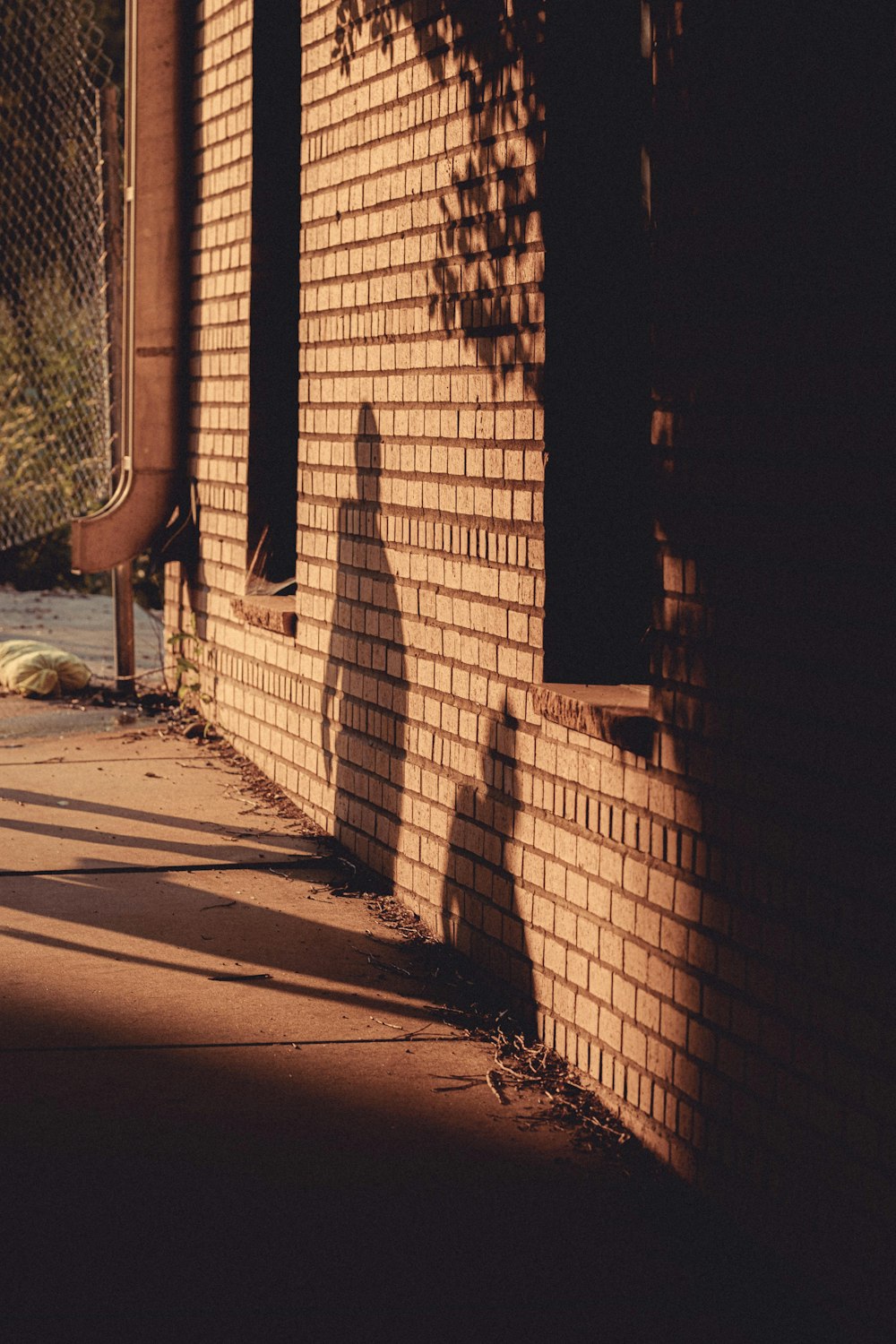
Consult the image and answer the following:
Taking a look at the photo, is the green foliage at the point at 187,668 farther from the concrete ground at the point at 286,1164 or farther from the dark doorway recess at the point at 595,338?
the dark doorway recess at the point at 595,338

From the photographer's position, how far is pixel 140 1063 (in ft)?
13.5

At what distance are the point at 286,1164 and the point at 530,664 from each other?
→ 147 centimetres

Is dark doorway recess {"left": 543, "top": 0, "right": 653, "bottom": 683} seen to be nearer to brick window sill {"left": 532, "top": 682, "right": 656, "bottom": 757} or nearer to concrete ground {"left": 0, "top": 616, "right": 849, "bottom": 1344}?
brick window sill {"left": 532, "top": 682, "right": 656, "bottom": 757}

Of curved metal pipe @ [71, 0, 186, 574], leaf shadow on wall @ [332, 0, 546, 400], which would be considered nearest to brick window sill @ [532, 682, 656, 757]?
leaf shadow on wall @ [332, 0, 546, 400]

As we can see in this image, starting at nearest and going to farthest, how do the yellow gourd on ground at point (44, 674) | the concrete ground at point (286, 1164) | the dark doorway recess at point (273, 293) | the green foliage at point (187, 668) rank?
the concrete ground at point (286, 1164), the dark doorway recess at point (273, 293), the green foliage at point (187, 668), the yellow gourd on ground at point (44, 674)

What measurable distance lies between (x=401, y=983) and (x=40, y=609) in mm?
9632

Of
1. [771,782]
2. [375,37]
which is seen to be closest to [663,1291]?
[771,782]

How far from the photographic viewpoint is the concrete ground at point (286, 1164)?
9.80 feet

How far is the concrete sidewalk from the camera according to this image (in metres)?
2.99

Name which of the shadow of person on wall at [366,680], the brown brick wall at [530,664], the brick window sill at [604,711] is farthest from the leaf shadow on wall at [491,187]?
the shadow of person on wall at [366,680]

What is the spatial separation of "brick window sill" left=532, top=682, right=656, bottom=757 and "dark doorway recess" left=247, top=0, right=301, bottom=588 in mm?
3537

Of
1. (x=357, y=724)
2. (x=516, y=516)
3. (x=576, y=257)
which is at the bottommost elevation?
(x=357, y=724)

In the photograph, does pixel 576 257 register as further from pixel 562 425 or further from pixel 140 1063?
pixel 140 1063

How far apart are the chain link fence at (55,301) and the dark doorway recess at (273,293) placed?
6.65 feet
